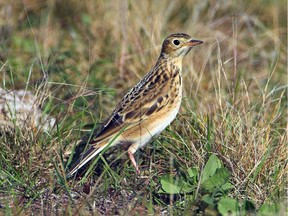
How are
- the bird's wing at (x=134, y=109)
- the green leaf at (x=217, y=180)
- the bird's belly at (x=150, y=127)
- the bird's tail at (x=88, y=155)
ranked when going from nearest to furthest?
the green leaf at (x=217, y=180) < the bird's tail at (x=88, y=155) < the bird's wing at (x=134, y=109) < the bird's belly at (x=150, y=127)

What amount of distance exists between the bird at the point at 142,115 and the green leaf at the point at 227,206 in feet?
3.72

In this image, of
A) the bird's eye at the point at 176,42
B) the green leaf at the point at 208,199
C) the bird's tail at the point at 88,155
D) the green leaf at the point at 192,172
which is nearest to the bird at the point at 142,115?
the bird's tail at the point at 88,155

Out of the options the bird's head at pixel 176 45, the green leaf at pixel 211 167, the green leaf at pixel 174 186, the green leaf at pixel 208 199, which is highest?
the bird's head at pixel 176 45

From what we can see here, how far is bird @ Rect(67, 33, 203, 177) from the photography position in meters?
6.12

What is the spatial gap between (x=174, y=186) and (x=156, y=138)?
37.3 inches

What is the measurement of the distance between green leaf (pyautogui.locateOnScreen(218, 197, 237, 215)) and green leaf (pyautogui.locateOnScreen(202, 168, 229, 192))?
36cm

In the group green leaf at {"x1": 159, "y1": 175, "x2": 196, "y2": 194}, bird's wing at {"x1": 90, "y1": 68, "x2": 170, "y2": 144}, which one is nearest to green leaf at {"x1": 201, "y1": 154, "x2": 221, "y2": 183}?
green leaf at {"x1": 159, "y1": 175, "x2": 196, "y2": 194}

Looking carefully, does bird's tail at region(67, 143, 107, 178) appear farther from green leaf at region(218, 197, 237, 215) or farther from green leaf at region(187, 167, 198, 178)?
green leaf at region(218, 197, 237, 215)

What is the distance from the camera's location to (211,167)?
5.74 m

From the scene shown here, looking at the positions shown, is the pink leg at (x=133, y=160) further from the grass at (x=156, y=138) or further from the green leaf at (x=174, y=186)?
the green leaf at (x=174, y=186)

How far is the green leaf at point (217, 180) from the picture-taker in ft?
18.2

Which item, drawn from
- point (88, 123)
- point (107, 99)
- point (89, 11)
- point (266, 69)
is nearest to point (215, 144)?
point (88, 123)

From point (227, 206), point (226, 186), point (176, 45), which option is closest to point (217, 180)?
point (226, 186)

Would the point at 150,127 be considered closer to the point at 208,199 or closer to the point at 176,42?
the point at 176,42
